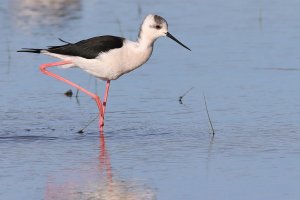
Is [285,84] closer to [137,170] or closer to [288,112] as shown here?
[288,112]

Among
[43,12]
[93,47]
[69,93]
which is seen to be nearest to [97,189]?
[93,47]

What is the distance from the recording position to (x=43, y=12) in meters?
14.8

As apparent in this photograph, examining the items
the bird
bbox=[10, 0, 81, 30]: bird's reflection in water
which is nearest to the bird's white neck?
the bird

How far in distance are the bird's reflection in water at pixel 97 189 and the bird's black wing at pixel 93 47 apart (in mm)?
2265

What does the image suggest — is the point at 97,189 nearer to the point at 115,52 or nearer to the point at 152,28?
the point at 115,52

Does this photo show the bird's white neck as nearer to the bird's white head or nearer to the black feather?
the bird's white head

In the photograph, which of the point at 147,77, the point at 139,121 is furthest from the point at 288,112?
the point at 147,77

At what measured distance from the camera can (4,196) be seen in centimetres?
662

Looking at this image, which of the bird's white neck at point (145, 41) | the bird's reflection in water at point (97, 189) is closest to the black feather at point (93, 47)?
the bird's white neck at point (145, 41)

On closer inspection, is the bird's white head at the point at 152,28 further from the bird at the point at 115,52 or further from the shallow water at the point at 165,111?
the shallow water at the point at 165,111

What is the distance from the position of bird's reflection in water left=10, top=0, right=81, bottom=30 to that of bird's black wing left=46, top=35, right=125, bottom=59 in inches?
159

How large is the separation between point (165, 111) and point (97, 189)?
2836 millimetres

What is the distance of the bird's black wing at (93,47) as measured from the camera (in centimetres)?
942

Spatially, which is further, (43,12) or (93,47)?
(43,12)
